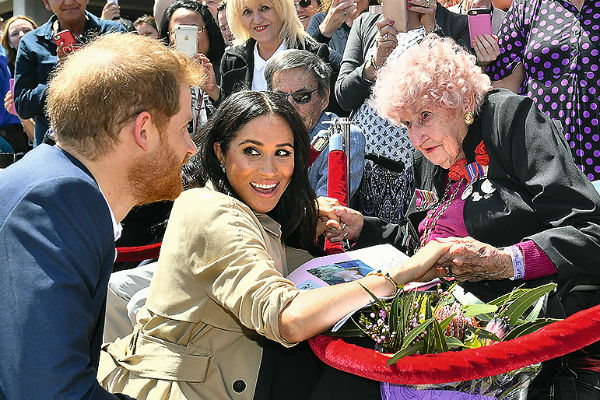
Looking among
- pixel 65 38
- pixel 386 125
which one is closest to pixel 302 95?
pixel 386 125

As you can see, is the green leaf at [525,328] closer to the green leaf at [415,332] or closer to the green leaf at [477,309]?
the green leaf at [477,309]

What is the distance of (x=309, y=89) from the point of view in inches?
163

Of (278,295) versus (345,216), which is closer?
(278,295)

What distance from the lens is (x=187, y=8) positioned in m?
5.27

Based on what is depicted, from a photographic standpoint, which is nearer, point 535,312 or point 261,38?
point 535,312

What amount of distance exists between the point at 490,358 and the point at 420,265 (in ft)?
1.64

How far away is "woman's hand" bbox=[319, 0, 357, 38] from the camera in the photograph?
4.98m

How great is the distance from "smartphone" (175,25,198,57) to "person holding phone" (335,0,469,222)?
1131 millimetres

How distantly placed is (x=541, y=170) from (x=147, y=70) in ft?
5.06

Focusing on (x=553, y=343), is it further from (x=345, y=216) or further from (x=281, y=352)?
(x=345, y=216)

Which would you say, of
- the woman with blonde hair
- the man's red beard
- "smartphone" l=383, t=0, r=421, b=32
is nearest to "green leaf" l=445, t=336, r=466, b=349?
the man's red beard

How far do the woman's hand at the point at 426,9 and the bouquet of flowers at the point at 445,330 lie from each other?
2.29 metres

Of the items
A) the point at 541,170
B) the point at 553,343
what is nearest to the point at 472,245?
the point at 541,170

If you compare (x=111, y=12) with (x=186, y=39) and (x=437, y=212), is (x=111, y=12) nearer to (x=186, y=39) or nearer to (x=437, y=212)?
(x=186, y=39)
